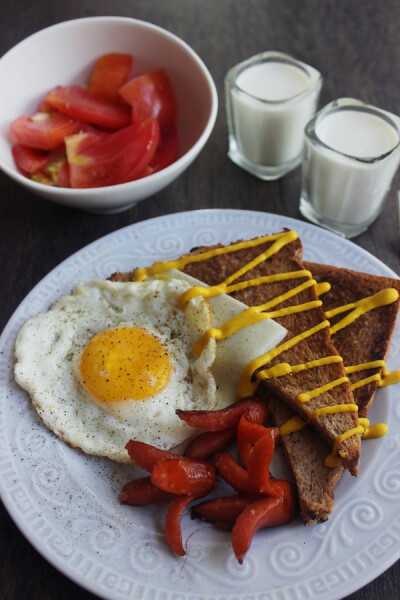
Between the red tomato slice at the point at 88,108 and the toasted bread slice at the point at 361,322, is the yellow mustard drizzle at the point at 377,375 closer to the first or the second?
the toasted bread slice at the point at 361,322

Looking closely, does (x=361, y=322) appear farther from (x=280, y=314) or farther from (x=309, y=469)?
(x=309, y=469)

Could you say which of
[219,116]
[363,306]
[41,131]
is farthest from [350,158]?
[41,131]

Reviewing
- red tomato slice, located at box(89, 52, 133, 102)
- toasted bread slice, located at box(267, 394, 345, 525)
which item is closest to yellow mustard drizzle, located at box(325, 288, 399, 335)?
toasted bread slice, located at box(267, 394, 345, 525)

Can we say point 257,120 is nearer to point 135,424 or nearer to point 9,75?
point 9,75

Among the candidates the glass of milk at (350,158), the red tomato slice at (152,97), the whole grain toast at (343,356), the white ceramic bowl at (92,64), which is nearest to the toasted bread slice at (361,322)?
the whole grain toast at (343,356)

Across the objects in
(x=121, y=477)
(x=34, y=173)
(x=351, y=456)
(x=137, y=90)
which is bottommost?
(x=121, y=477)

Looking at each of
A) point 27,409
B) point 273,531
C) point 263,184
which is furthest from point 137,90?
point 273,531
